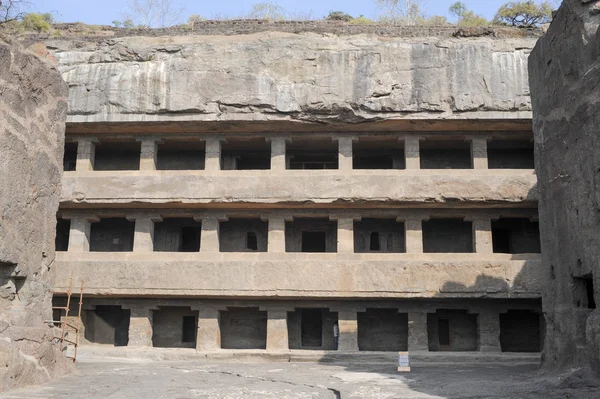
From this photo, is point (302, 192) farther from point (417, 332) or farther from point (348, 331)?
point (417, 332)

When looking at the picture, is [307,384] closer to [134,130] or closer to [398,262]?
[398,262]

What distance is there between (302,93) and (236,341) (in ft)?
24.6

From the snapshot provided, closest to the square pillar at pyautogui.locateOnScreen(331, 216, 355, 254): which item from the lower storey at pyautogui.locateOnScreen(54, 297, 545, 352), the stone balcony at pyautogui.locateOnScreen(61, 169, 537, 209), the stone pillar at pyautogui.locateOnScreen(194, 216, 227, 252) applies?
the stone balcony at pyautogui.locateOnScreen(61, 169, 537, 209)

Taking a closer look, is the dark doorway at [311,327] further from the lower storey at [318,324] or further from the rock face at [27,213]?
the rock face at [27,213]

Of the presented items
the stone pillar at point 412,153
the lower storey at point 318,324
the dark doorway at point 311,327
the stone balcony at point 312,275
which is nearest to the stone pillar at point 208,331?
the lower storey at point 318,324

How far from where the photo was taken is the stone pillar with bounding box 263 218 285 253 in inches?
680

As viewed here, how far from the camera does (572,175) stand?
30.5 feet

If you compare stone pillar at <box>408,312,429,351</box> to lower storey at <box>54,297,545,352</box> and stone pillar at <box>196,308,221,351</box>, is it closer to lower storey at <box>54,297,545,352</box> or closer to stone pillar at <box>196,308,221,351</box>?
lower storey at <box>54,297,545,352</box>

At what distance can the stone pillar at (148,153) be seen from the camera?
18125 millimetres

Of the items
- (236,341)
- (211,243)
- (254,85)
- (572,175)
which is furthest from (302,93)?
(572,175)

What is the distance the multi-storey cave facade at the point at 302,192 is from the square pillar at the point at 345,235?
0.04m

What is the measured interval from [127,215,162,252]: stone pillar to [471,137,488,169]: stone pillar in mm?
9354

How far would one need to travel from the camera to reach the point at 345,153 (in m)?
17.8

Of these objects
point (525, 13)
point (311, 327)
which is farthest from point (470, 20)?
point (311, 327)
